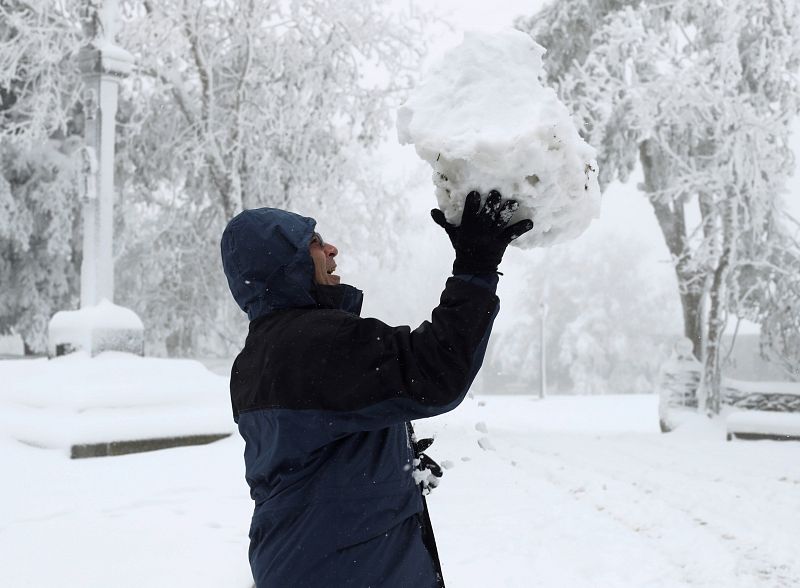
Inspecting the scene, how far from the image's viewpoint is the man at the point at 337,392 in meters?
1.58

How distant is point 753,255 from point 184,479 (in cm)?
1027

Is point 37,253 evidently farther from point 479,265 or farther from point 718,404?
point 479,265

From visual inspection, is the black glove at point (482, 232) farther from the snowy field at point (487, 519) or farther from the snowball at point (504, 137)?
the snowy field at point (487, 519)

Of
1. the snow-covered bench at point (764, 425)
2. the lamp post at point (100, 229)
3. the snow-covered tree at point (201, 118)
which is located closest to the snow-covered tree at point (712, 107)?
the snow-covered bench at point (764, 425)

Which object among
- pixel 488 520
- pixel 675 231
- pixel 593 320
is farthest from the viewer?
pixel 593 320

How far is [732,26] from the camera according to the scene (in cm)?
1269

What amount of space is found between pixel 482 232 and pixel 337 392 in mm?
434

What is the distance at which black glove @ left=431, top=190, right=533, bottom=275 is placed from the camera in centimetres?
164

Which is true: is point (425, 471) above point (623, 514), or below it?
above

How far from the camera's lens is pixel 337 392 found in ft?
5.32

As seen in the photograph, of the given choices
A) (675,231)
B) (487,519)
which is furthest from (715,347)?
(487,519)

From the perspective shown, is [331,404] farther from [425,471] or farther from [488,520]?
[488,520]

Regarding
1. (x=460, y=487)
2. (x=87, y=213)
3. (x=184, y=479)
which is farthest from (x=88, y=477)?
(x=87, y=213)

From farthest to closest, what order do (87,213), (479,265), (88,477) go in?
(87,213) → (88,477) → (479,265)
